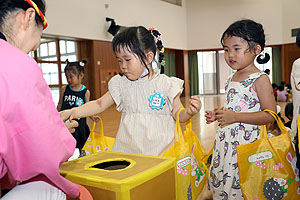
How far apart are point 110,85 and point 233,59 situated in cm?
78

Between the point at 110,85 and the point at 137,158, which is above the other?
the point at 110,85

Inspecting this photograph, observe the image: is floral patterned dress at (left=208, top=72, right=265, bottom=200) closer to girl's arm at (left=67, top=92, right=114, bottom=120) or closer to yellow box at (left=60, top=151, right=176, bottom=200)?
yellow box at (left=60, top=151, right=176, bottom=200)

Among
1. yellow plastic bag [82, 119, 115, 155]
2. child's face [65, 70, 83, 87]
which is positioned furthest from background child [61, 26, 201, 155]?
child's face [65, 70, 83, 87]

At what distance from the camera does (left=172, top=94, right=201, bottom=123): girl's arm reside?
4.67 feet

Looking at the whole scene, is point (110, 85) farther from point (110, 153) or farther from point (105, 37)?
point (105, 37)

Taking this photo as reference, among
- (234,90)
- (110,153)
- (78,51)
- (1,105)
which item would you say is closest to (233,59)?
(234,90)

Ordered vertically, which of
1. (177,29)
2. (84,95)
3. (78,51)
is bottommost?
(84,95)

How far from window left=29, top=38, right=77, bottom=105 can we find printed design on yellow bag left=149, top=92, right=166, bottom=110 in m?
7.59

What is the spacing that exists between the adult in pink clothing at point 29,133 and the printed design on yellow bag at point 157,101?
854mm

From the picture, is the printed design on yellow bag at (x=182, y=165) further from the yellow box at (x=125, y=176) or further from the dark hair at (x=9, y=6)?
the dark hair at (x=9, y=6)

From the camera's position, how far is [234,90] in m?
1.70

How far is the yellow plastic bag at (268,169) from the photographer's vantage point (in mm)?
1462

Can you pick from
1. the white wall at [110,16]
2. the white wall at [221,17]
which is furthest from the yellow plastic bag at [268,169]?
the white wall at [221,17]

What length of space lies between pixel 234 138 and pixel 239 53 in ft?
1.68
